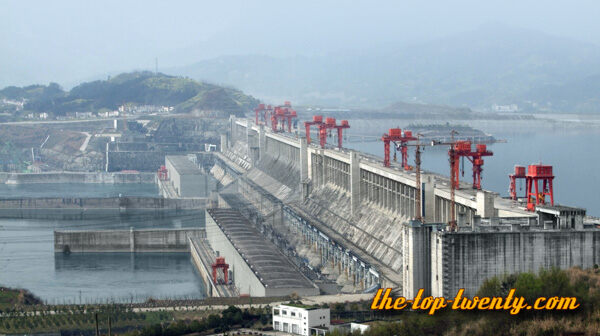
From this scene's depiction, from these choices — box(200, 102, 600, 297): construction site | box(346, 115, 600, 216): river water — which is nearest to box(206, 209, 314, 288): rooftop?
box(200, 102, 600, 297): construction site

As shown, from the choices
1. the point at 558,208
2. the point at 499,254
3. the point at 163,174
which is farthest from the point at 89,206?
the point at 499,254

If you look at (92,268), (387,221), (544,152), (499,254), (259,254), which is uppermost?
(499,254)

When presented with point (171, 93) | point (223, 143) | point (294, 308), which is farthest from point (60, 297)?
Answer: point (171, 93)

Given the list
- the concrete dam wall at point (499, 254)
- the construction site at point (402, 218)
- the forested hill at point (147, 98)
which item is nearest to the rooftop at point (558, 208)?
the construction site at point (402, 218)

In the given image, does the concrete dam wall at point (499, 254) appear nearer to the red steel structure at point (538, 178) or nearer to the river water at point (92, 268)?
the red steel structure at point (538, 178)

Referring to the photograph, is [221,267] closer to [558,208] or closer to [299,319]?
[299,319]

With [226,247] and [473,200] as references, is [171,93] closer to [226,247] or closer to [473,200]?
[226,247]

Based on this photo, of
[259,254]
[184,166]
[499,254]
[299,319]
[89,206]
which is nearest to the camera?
[299,319]
